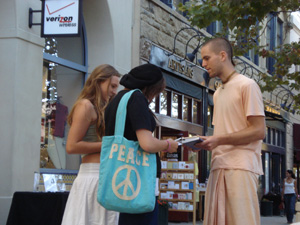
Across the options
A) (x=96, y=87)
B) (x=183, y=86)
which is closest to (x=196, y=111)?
(x=183, y=86)

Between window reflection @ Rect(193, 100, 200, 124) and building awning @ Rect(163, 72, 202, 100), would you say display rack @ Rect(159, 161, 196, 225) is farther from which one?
window reflection @ Rect(193, 100, 200, 124)

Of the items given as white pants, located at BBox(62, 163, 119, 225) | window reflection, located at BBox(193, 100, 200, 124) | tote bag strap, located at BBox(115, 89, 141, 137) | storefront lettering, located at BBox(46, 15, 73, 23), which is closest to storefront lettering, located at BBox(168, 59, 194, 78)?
window reflection, located at BBox(193, 100, 200, 124)

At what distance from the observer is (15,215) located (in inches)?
→ 271

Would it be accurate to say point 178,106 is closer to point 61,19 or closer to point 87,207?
point 61,19

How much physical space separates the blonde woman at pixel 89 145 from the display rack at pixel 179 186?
29.5 feet

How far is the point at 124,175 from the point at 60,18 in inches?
223

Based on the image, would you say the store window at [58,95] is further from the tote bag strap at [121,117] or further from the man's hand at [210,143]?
the tote bag strap at [121,117]

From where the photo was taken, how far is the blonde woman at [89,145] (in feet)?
14.2

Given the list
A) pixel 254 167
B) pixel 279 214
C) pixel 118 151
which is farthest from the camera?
pixel 279 214

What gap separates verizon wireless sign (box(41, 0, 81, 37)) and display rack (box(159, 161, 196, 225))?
228 inches

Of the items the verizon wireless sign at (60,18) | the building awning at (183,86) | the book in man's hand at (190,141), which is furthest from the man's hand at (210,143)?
the building awning at (183,86)

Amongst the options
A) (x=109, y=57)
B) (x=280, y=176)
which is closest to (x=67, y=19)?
(x=109, y=57)

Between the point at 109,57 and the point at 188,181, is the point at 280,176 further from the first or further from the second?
the point at 109,57

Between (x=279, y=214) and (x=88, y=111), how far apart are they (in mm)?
19985
